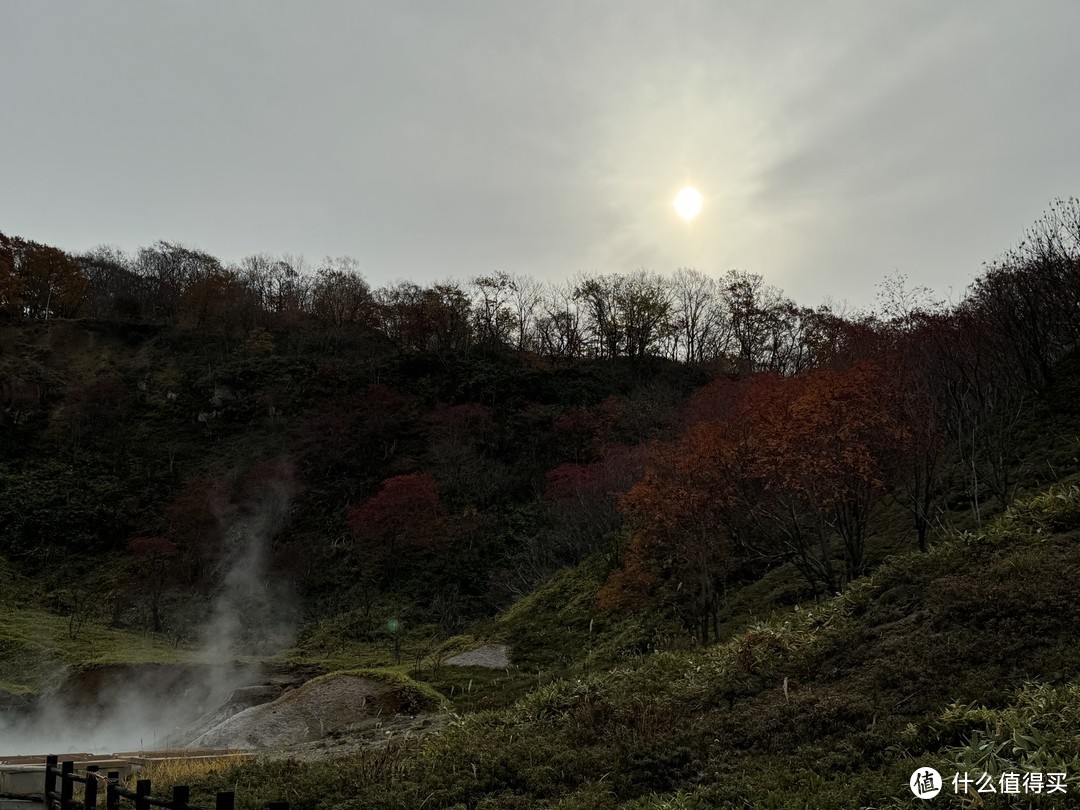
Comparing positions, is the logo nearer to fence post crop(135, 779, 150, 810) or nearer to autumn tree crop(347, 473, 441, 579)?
fence post crop(135, 779, 150, 810)

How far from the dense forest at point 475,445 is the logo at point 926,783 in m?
2.65

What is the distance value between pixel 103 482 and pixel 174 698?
26.5m

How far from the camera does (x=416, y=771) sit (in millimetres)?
9133

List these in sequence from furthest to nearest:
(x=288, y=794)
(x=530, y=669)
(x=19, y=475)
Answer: (x=19, y=475)
(x=530, y=669)
(x=288, y=794)

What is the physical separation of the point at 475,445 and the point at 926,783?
139ft

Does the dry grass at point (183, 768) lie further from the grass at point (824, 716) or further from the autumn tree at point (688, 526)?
the autumn tree at point (688, 526)

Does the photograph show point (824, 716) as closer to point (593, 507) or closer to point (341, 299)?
point (593, 507)

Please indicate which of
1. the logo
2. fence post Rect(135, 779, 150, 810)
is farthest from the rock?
the logo

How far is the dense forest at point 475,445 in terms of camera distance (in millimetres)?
17250

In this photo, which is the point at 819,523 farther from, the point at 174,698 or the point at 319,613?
the point at 319,613

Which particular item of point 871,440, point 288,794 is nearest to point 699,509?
point 871,440

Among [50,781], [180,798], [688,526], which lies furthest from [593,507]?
[180,798]

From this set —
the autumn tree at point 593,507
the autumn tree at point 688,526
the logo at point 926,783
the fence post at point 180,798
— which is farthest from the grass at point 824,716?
the autumn tree at point 593,507

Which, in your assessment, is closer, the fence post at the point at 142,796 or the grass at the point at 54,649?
the fence post at the point at 142,796
